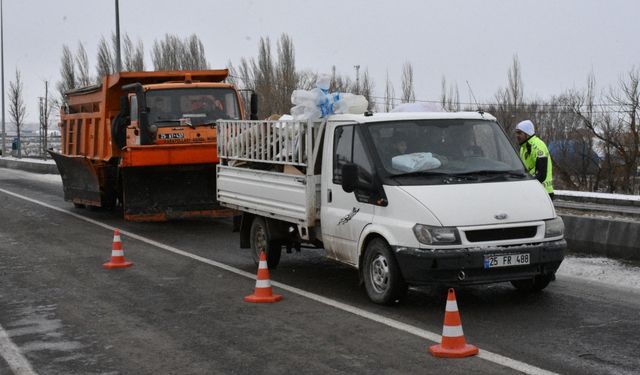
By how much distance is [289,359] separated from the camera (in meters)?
6.58

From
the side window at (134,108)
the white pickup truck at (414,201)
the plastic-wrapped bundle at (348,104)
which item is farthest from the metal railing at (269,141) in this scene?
the side window at (134,108)

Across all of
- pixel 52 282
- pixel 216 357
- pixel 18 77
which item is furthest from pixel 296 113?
pixel 18 77

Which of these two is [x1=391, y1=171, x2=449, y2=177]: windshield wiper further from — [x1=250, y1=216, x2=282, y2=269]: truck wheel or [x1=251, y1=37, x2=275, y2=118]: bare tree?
[x1=251, y1=37, x2=275, y2=118]: bare tree

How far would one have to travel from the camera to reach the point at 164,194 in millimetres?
16266

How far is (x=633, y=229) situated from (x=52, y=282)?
23.2 ft

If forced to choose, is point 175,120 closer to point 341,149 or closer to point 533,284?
point 341,149

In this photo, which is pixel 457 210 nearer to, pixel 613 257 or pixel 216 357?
pixel 216 357

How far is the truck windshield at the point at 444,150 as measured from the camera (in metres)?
8.58

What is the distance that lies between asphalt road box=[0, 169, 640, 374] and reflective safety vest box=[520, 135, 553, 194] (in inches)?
44.9

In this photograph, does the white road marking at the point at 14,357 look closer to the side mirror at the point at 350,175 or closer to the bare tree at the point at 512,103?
the side mirror at the point at 350,175

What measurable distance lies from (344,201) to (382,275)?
96cm

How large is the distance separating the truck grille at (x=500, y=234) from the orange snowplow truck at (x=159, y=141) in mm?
8949

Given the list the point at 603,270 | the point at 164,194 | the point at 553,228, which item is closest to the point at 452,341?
the point at 553,228

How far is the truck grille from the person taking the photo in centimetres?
797
